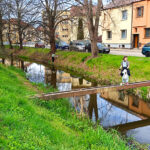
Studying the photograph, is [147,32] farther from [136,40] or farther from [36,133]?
[36,133]

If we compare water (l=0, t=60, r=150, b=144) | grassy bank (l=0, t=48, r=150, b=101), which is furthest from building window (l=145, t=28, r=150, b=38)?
water (l=0, t=60, r=150, b=144)

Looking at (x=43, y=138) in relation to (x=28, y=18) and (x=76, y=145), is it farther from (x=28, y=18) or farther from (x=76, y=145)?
(x=28, y=18)

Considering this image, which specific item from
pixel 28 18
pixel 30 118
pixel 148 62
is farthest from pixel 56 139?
pixel 28 18

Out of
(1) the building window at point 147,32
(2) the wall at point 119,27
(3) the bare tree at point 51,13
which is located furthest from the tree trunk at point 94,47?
(1) the building window at point 147,32

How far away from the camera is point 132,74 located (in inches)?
614

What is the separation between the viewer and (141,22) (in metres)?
32.1

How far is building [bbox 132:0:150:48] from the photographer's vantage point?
31.2m

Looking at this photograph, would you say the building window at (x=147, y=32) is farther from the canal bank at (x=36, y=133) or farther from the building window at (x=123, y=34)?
the canal bank at (x=36, y=133)

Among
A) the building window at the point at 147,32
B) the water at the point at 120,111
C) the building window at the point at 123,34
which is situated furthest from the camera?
the building window at the point at 123,34

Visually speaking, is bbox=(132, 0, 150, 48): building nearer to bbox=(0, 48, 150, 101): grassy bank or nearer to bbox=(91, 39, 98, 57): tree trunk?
bbox=(0, 48, 150, 101): grassy bank

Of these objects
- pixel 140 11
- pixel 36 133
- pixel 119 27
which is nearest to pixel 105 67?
pixel 36 133

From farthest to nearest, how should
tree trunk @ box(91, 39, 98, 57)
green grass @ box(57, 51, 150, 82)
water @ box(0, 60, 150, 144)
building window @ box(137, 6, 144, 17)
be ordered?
building window @ box(137, 6, 144, 17) → tree trunk @ box(91, 39, 98, 57) → green grass @ box(57, 51, 150, 82) → water @ box(0, 60, 150, 144)

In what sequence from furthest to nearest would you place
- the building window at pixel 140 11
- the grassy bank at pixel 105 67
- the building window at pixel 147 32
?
the building window at pixel 140 11 < the building window at pixel 147 32 < the grassy bank at pixel 105 67

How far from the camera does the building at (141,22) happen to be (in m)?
31.2
